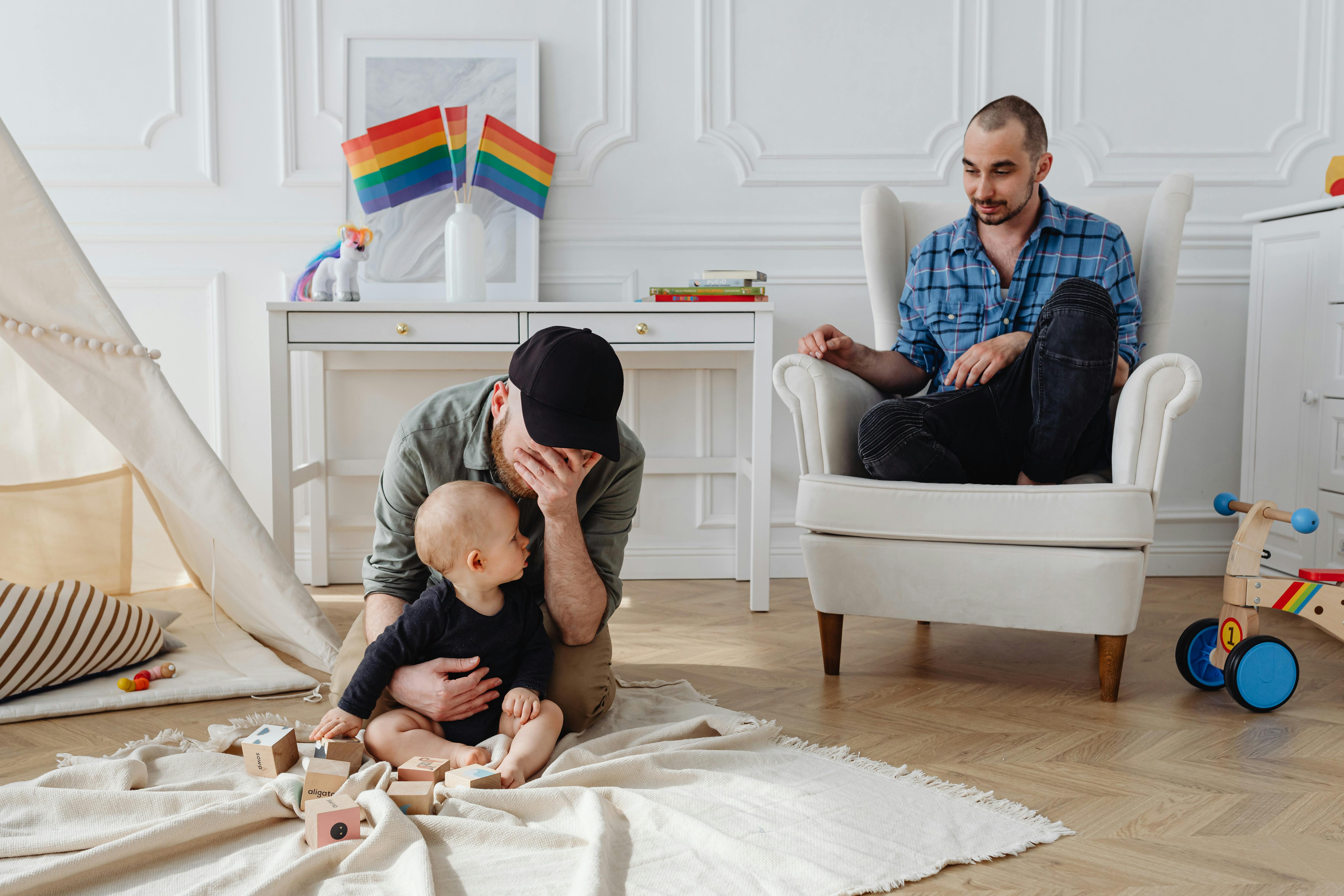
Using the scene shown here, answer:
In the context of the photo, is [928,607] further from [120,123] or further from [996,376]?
[120,123]

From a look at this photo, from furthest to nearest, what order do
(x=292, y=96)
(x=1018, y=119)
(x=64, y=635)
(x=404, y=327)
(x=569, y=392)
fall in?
(x=292, y=96) < (x=404, y=327) < (x=1018, y=119) < (x=64, y=635) < (x=569, y=392)

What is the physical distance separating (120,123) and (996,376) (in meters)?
2.47

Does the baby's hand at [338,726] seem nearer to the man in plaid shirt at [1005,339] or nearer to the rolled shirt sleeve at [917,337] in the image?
the man in plaid shirt at [1005,339]

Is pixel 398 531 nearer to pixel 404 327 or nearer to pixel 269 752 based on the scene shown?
pixel 269 752

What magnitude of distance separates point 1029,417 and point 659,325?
954 millimetres

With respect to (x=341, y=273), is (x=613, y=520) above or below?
below

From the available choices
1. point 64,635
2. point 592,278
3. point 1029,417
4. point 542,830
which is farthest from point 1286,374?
point 64,635

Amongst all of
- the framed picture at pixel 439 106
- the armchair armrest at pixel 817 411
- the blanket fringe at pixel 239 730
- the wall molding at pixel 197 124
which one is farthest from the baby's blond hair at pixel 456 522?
the wall molding at pixel 197 124

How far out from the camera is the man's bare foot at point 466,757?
133 centimetres

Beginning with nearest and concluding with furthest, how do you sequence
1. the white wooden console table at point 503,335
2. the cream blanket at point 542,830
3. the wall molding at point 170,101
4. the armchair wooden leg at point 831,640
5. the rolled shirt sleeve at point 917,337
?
the cream blanket at point 542,830 < the armchair wooden leg at point 831,640 < the rolled shirt sleeve at point 917,337 < the white wooden console table at point 503,335 < the wall molding at point 170,101

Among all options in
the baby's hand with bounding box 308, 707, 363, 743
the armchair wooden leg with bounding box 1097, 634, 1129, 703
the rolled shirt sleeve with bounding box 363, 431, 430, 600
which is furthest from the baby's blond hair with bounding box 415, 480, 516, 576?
the armchair wooden leg with bounding box 1097, 634, 1129, 703

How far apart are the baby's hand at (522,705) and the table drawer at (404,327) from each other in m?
1.23

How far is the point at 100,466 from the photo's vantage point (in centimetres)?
222

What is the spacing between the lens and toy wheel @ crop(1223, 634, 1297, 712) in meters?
1.73
